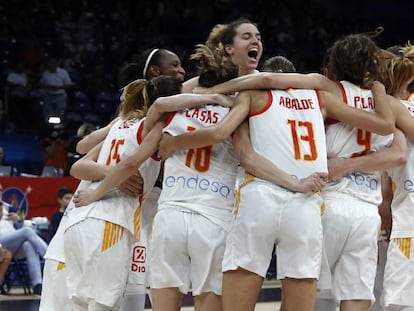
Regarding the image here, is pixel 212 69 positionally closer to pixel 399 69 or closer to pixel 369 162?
pixel 369 162

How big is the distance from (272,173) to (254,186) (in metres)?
0.12

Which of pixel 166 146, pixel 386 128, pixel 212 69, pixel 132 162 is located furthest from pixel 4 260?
pixel 386 128

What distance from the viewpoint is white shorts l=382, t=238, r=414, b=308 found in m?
5.07

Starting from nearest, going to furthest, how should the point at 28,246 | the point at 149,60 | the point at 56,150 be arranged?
the point at 149,60
the point at 28,246
the point at 56,150

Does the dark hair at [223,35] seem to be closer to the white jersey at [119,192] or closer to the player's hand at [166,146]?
the white jersey at [119,192]

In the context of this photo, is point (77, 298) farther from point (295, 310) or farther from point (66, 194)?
point (66, 194)

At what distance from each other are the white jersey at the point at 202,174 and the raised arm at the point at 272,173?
0.94 ft

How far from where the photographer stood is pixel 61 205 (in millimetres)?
11219

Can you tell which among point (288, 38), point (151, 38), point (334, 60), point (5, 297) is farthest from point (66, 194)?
point (288, 38)

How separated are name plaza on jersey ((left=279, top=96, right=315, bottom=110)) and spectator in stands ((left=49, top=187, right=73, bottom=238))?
671cm

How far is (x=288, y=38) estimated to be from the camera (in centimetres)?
2105

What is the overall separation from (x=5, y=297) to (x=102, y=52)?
791 cm

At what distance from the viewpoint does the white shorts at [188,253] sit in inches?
189

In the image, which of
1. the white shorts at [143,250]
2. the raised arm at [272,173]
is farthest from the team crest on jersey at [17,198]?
the raised arm at [272,173]
